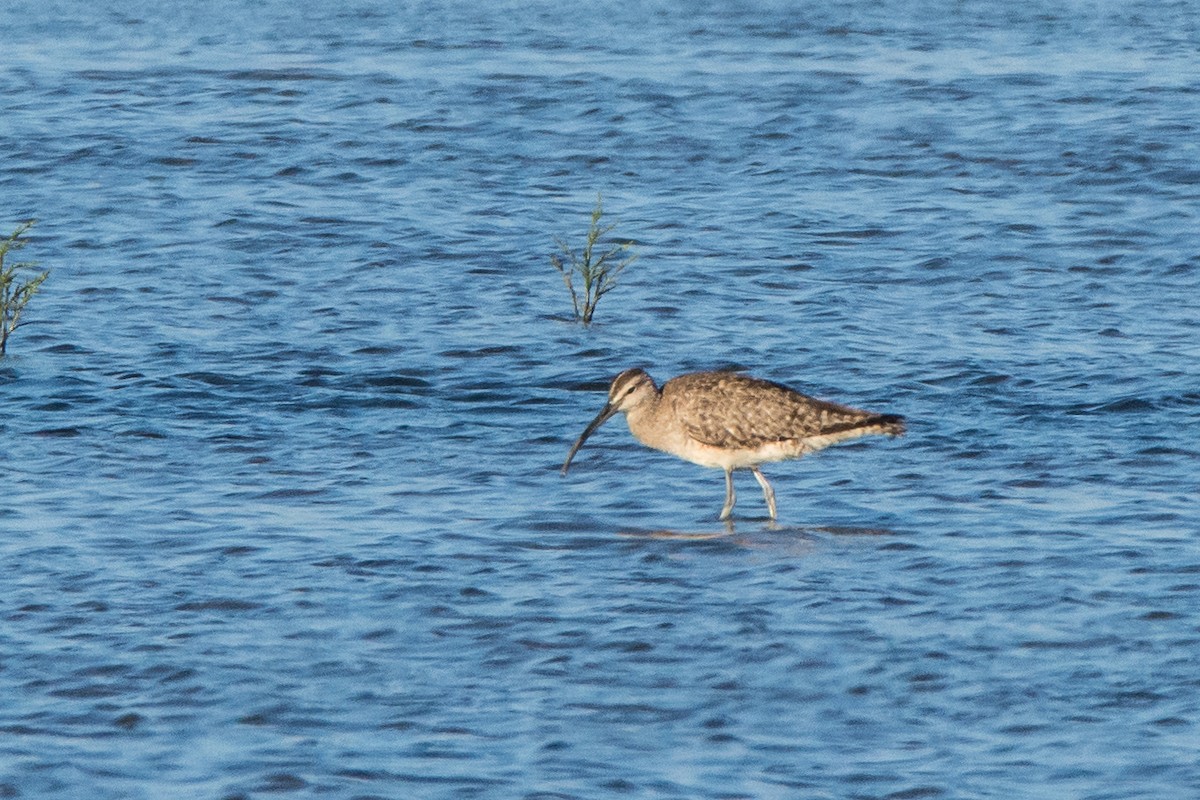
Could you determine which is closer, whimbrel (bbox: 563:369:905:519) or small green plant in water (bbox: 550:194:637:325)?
whimbrel (bbox: 563:369:905:519)

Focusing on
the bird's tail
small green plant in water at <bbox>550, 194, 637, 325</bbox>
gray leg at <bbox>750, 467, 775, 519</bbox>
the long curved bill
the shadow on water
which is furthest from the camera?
small green plant in water at <bbox>550, 194, 637, 325</bbox>

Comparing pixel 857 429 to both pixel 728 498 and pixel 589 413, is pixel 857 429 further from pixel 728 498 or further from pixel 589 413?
pixel 589 413

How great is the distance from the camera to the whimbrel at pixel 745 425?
11.6m

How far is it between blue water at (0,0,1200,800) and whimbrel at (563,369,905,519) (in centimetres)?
31

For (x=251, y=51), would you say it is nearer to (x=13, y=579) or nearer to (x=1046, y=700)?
(x=13, y=579)

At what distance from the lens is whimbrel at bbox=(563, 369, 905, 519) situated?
11.6 meters

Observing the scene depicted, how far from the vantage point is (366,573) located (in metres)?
9.91

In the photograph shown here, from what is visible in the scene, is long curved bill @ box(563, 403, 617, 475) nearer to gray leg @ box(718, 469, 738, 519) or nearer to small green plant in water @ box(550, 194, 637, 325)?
gray leg @ box(718, 469, 738, 519)

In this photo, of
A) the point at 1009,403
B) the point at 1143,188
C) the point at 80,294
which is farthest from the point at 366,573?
the point at 1143,188

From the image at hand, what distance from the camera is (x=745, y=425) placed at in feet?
38.1

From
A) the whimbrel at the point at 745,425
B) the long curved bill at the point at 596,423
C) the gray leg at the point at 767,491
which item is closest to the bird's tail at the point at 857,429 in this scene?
the whimbrel at the point at 745,425

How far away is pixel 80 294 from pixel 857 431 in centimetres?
726

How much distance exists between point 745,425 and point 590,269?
166 inches

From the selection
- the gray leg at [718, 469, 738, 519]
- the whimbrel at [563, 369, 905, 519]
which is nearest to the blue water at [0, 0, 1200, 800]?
the gray leg at [718, 469, 738, 519]
